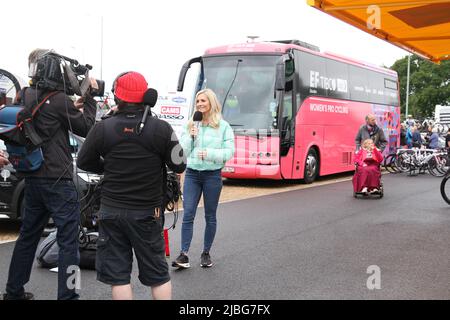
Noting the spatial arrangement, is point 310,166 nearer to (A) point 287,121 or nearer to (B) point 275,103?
(A) point 287,121

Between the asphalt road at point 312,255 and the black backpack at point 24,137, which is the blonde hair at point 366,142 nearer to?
the asphalt road at point 312,255

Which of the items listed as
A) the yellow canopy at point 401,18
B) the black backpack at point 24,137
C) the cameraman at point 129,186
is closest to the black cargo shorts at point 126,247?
the cameraman at point 129,186

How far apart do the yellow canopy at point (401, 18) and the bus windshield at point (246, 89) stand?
5.04 metres

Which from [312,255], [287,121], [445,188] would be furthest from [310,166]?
[312,255]

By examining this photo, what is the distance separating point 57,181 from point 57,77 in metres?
0.82

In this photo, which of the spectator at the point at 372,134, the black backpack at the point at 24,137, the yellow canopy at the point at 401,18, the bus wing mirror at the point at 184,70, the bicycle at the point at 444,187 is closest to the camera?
the black backpack at the point at 24,137

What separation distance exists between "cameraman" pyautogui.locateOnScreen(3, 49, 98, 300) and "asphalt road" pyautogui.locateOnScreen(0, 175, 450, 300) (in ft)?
2.50

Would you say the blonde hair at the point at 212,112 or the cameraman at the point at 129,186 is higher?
the blonde hair at the point at 212,112

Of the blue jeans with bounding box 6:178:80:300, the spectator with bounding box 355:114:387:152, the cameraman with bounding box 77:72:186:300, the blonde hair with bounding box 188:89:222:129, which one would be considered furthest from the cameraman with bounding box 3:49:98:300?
the spectator with bounding box 355:114:387:152

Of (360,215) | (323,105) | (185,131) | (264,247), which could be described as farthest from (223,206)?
(323,105)

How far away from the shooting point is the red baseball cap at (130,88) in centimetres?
368

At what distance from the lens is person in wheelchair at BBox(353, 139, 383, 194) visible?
12.4m

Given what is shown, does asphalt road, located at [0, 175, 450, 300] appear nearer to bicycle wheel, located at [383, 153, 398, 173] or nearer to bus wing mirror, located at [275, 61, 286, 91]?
bus wing mirror, located at [275, 61, 286, 91]

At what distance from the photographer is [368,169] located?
40.7 ft
